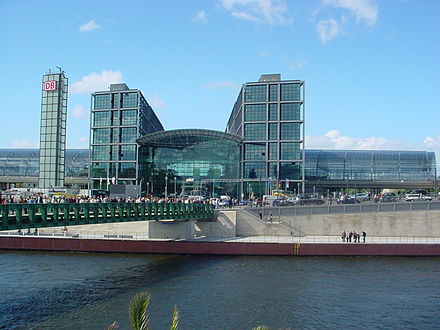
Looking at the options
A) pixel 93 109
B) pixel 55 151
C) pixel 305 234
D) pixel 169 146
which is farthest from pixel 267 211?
pixel 93 109

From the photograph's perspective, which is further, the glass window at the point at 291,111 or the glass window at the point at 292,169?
the glass window at the point at 292,169

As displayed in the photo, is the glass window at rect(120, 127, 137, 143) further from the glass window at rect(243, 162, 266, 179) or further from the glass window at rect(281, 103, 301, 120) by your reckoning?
the glass window at rect(281, 103, 301, 120)

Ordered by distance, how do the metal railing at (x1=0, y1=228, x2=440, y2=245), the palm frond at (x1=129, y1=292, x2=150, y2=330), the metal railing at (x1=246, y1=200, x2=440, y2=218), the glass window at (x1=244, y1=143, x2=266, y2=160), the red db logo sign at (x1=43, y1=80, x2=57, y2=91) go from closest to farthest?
the palm frond at (x1=129, y1=292, x2=150, y2=330) < the metal railing at (x1=0, y1=228, x2=440, y2=245) < the metal railing at (x1=246, y1=200, x2=440, y2=218) < the red db logo sign at (x1=43, y1=80, x2=57, y2=91) < the glass window at (x1=244, y1=143, x2=266, y2=160)

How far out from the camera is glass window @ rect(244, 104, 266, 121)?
118688 millimetres

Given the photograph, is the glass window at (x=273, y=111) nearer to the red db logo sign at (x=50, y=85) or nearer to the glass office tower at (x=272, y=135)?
the glass office tower at (x=272, y=135)

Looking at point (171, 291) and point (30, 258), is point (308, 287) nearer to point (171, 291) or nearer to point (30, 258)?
point (171, 291)

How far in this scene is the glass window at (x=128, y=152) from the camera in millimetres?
124250

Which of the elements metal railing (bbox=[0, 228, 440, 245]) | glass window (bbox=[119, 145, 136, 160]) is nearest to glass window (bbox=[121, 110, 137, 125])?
glass window (bbox=[119, 145, 136, 160])

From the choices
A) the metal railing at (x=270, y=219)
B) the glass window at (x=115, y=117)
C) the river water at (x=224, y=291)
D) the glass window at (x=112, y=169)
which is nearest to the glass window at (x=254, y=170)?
the glass window at (x=112, y=169)

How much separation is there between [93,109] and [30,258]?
78.7 metres

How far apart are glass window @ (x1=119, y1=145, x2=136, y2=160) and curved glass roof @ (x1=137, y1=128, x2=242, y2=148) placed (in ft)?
11.1

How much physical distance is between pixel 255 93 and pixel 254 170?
63.5 feet

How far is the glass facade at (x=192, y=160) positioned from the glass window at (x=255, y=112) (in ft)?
21.9

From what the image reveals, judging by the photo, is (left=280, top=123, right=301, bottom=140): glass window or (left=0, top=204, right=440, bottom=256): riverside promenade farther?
(left=280, top=123, right=301, bottom=140): glass window
